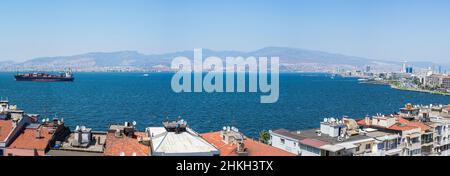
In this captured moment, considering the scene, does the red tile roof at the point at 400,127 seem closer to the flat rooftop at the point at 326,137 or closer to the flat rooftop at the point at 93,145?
the flat rooftop at the point at 326,137

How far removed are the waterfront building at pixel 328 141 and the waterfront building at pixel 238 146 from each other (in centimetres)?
90

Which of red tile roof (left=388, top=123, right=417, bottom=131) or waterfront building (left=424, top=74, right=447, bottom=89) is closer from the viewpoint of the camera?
red tile roof (left=388, top=123, right=417, bottom=131)

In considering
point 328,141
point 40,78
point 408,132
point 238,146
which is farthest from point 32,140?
point 40,78

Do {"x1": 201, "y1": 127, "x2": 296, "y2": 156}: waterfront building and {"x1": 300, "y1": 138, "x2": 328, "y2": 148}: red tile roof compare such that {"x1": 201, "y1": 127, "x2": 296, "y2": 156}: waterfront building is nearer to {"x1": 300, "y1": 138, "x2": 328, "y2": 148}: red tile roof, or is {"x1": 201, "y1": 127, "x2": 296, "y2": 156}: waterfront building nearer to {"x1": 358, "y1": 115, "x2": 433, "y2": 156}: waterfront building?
{"x1": 300, "y1": 138, "x2": 328, "y2": 148}: red tile roof

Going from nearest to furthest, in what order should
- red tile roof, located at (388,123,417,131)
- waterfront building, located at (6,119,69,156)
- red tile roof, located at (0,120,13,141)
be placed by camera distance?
waterfront building, located at (6,119,69,156) → red tile roof, located at (0,120,13,141) → red tile roof, located at (388,123,417,131)

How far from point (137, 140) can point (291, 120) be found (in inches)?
887

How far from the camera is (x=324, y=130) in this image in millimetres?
14305

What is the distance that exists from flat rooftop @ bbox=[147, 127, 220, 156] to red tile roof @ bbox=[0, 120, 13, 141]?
3915 millimetres

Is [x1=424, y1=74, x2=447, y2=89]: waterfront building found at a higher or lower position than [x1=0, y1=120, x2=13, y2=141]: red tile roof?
lower

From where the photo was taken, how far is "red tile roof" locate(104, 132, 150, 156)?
1048 centimetres

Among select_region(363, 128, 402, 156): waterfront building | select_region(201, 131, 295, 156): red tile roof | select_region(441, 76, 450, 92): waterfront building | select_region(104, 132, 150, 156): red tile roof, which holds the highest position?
select_region(104, 132, 150, 156): red tile roof

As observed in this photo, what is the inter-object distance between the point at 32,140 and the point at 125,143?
247cm

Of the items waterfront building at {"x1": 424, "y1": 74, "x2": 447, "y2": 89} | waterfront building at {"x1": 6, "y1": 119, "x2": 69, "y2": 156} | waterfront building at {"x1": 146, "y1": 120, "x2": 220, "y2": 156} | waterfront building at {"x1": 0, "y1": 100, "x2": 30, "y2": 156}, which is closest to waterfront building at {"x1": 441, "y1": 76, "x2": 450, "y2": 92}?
waterfront building at {"x1": 424, "y1": 74, "x2": 447, "y2": 89}
